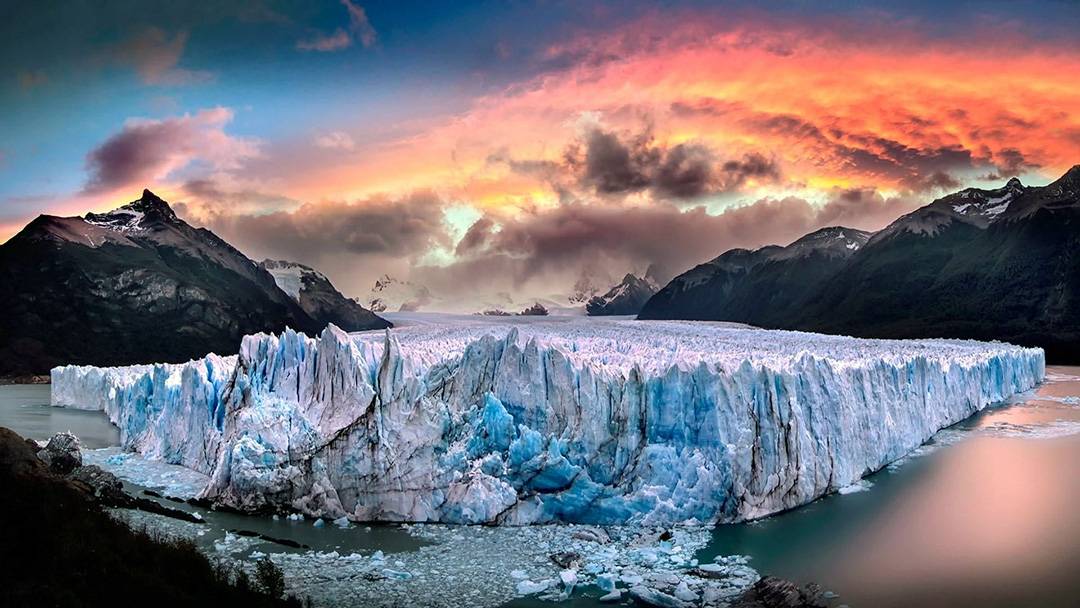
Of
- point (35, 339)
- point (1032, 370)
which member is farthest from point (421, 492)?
point (35, 339)

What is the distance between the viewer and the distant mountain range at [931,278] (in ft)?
238

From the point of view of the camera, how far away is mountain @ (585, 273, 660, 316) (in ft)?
221

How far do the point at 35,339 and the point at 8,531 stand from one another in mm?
65069

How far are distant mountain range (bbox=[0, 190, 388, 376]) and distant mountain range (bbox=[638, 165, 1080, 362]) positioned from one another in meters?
39.7

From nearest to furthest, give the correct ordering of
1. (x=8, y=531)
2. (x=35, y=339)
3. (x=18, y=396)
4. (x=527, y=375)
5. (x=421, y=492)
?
1. (x=8, y=531)
2. (x=421, y=492)
3. (x=527, y=375)
4. (x=18, y=396)
5. (x=35, y=339)

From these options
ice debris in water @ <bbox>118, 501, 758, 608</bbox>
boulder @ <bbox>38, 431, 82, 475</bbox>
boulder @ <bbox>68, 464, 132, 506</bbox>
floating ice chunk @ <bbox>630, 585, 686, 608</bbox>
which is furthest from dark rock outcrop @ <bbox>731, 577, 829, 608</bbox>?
boulder @ <bbox>38, 431, 82, 475</bbox>

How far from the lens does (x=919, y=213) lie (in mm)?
100000

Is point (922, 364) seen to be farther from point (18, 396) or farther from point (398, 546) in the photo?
point (18, 396)

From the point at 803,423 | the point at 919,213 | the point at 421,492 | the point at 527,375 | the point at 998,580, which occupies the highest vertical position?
the point at 919,213

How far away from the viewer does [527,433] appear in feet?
57.0

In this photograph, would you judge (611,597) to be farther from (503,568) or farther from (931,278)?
(931,278)

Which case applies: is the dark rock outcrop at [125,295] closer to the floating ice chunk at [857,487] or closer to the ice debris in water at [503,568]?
the ice debris in water at [503,568]

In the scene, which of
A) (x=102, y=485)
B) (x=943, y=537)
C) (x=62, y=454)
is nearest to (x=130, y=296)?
(x=62, y=454)

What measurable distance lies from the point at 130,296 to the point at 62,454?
188 feet
